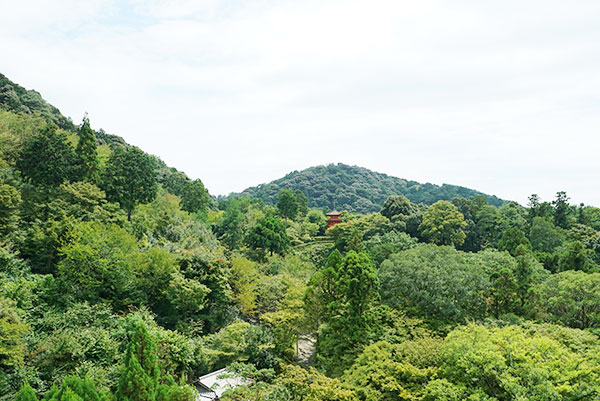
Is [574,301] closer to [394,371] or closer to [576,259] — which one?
[576,259]

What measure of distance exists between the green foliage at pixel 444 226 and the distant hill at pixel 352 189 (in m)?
62.6

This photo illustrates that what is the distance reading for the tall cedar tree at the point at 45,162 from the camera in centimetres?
2170

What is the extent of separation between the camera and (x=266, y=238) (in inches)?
1233

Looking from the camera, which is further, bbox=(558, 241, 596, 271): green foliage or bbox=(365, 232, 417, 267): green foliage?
bbox=(365, 232, 417, 267): green foliage

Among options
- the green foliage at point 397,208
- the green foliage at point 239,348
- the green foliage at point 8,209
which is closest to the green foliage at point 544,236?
the green foliage at point 397,208

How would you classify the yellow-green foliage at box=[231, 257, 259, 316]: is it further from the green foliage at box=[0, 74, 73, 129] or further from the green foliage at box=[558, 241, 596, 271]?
the green foliage at box=[0, 74, 73, 129]

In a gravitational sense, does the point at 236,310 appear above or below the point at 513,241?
below

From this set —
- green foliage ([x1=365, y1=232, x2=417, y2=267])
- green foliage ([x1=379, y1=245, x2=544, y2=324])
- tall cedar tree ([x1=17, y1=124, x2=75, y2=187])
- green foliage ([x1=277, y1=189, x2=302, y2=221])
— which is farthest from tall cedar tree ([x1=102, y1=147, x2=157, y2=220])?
green foliage ([x1=277, y1=189, x2=302, y2=221])

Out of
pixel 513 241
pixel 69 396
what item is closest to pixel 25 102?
pixel 69 396

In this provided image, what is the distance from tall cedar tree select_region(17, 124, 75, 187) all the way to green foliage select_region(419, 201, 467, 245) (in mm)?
29303

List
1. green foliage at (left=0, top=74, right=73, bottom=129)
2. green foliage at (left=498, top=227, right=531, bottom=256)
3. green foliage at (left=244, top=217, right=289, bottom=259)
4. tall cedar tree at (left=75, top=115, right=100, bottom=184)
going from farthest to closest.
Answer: green foliage at (left=0, top=74, right=73, bottom=129)
green foliage at (left=244, top=217, right=289, bottom=259)
green foliage at (left=498, top=227, right=531, bottom=256)
tall cedar tree at (left=75, top=115, right=100, bottom=184)

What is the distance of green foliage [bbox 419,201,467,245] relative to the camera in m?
34.5

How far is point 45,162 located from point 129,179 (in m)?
4.87

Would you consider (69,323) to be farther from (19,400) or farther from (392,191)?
(392,191)
